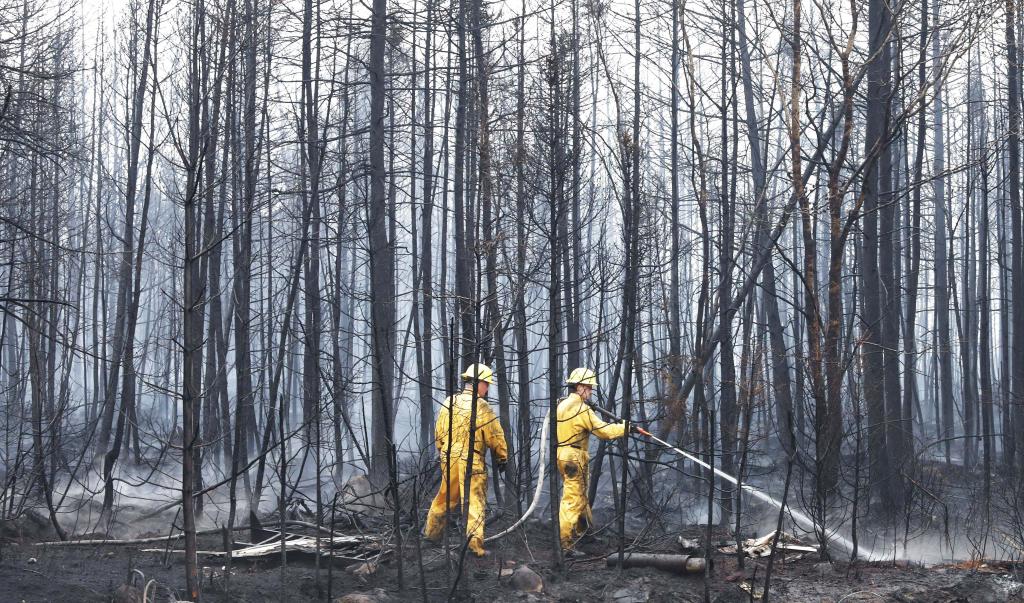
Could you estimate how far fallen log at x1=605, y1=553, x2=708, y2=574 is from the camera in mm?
8203

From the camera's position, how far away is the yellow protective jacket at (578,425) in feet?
29.7

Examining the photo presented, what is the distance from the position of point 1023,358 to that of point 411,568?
11.6 m

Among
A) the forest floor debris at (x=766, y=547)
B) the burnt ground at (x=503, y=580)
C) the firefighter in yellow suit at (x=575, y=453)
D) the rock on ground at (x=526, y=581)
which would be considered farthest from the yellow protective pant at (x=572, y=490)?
the forest floor debris at (x=766, y=547)

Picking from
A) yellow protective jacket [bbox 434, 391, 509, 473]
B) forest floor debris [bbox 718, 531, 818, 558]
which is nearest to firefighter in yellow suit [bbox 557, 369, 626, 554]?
yellow protective jacket [bbox 434, 391, 509, 473]

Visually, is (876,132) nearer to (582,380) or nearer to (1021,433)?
(1021,433)

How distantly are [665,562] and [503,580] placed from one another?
149 cm

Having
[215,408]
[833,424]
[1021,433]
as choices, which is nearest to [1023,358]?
[1021,433]

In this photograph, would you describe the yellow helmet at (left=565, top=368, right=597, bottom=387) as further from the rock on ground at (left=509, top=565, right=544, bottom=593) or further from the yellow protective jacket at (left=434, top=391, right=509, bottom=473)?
the rock on ground at (left=509, top=565, right=544, bottom=593)

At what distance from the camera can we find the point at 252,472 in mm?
16797

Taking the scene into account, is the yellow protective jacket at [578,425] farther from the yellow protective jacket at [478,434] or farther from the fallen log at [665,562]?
the fallen log at [665,562]

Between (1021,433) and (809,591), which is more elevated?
(1021,433)

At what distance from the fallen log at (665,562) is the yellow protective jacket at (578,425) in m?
1.17

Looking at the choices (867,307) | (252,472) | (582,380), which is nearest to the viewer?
(582,380)

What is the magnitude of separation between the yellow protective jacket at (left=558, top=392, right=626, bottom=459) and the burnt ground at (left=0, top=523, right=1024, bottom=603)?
1.15 m
